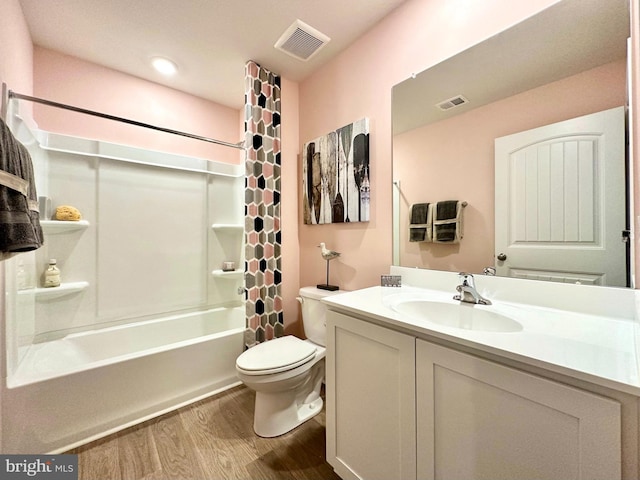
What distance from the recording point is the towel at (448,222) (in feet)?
4.26

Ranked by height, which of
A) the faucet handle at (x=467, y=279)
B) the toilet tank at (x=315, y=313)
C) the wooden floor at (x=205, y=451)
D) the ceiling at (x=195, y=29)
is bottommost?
the wooden floor at (x=205, y=451)

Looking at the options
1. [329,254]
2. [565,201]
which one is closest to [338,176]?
[329,254]

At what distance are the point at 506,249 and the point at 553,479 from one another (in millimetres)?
808

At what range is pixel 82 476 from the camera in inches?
47.3

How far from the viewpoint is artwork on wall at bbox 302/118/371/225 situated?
169 centimetres

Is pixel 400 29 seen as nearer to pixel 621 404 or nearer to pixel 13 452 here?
pixel 621 404

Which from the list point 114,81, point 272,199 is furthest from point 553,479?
point 114,81

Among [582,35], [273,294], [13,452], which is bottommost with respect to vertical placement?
[13,452]

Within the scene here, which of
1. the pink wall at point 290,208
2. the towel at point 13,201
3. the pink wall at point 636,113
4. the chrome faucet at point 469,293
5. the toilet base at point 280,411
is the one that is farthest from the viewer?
the pink wall at point 290,208

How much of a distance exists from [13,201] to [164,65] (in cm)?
167

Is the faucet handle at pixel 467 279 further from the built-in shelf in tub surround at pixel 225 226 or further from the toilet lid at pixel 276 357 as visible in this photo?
the built-in shelf in tub surround at pixel 225 226

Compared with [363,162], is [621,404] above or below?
below

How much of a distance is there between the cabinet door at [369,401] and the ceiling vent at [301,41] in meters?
1.77

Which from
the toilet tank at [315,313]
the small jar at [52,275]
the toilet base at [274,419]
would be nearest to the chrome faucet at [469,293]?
the toilet tank at [315,313]
